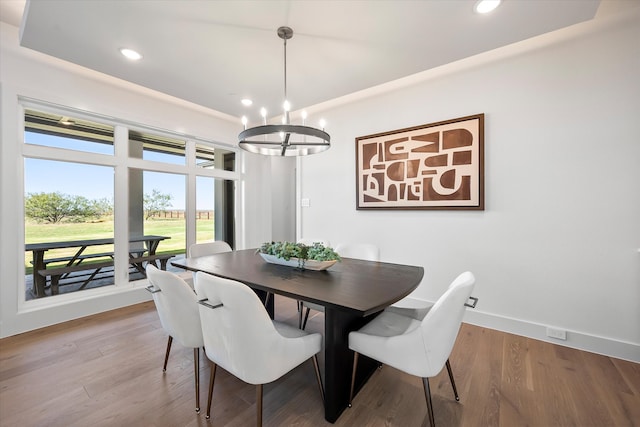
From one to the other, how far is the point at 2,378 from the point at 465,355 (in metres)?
3.47

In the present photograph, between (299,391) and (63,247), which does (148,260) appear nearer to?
(63,247)

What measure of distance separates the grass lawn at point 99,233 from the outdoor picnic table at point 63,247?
0.12 ft

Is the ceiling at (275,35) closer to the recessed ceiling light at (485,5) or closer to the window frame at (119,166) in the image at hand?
the recessed ceiling light at (485,5)

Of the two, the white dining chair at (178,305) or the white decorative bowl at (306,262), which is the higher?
the white decorative bowl at (306,262)

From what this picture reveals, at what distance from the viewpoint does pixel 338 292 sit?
1479 mm

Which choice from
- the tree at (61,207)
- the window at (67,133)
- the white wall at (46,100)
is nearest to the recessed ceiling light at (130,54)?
the white wall at (46,100)

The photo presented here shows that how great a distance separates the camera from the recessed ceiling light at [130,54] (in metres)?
2.27

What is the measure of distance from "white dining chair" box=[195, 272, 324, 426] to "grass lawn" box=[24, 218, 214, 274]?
2.73 m

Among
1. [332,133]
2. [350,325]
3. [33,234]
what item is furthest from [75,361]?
[332,133]

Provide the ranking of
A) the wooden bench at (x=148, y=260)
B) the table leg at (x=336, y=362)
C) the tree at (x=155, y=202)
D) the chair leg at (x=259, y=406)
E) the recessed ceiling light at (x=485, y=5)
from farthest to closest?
the tree at (x=155, y=202), the wooden bench at (x=148, y=260), the recessed ceiling light at (x=485, y=5), the table leg at (x=336, y=362), the chair leg at (x=259, y=406)

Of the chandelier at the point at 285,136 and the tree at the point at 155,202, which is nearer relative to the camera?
the chandelier at the point at 285,136

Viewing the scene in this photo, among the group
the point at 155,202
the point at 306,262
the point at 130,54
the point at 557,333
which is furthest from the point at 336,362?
the point at 155,202

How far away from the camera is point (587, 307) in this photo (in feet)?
7.48

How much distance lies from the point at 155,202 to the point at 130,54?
6.31 feet
